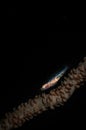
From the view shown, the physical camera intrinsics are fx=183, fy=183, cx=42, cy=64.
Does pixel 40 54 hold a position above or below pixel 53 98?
above

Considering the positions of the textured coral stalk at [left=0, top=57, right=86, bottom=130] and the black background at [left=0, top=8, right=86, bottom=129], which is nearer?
the textured coral stalk at [left=0, top=57, right=86, bottom=130]

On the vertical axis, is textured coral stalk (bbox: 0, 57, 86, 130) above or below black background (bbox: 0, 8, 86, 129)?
below

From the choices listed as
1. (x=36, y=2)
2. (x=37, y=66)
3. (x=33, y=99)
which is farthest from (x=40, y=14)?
(x=33, y=99)

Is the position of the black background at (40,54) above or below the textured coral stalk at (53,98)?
above

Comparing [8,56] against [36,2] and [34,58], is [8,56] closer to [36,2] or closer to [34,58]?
[34,58]

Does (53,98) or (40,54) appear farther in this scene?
(40,54)
